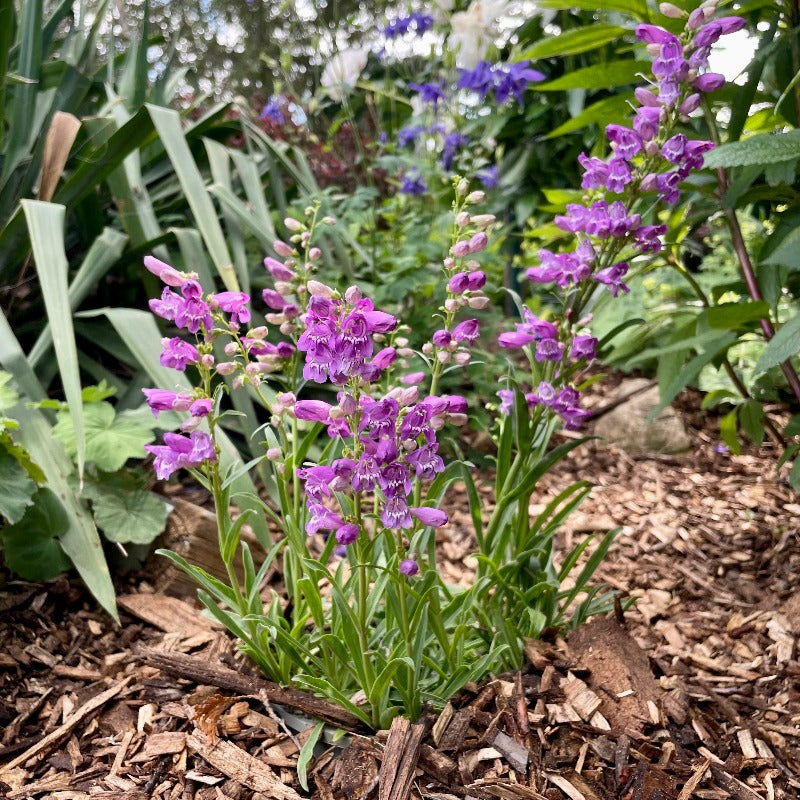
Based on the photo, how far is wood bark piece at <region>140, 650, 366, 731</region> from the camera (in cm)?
130

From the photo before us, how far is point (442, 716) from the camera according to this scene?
4.18 ft

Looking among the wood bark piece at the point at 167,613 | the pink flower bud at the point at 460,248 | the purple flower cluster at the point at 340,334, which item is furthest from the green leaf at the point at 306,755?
the pink flower bud at the point at 460,248

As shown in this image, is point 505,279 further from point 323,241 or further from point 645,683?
point 645,683

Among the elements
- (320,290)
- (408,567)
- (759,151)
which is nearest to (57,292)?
(320,290)

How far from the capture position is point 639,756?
1250 millimetres

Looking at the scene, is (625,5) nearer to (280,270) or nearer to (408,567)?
(280,270)

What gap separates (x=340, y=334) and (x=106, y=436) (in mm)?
1065

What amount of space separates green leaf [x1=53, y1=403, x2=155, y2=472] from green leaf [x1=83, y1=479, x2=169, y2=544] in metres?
0.06

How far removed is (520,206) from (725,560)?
6.56 ft

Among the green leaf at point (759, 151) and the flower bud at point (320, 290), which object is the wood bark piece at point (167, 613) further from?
the green leaf at point (759, 151)

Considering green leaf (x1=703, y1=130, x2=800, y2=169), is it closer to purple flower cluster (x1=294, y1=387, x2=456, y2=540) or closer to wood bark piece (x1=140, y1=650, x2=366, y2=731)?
purple flower cluster (x1=294, y1=387, x2=456, y2=540)

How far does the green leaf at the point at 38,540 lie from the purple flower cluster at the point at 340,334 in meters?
0.99

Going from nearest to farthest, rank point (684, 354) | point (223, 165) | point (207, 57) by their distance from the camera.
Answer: point (684, 354), point (223, 165), point (207, 57)

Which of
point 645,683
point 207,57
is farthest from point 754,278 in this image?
point 207,57
